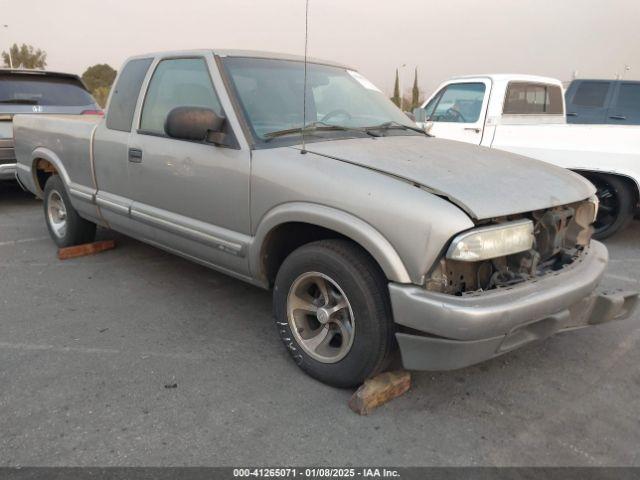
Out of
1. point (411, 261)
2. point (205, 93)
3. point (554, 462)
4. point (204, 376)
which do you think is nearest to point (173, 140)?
point (205, 93)

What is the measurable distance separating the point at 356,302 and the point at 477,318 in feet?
1.94

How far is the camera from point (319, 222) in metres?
2.66

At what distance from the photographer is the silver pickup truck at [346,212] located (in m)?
2.37

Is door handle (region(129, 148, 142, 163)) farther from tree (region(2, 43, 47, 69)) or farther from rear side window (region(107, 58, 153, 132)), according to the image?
tree (region(2, 43, 47, 69))

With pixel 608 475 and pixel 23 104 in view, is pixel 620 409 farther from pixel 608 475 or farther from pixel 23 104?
pixel 23 104

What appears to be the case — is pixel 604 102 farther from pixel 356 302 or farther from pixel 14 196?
pixel 14 196

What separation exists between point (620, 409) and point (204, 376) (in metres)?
2.26

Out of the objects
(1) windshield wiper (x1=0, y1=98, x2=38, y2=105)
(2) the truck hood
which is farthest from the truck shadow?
(2) the truck hood

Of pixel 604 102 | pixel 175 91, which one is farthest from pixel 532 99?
pixel 175 91

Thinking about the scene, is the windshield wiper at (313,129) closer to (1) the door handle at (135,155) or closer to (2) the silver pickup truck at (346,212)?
(2) the silver pickup truck at (346,212)

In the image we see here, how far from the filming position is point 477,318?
2258mm

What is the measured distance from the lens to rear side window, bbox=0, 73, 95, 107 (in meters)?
7.12

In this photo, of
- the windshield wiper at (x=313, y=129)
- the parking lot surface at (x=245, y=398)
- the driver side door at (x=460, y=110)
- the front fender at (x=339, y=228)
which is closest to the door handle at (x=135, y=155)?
the parking lot surface at (x=245, y=398)

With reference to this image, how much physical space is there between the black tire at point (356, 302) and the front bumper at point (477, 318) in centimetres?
12
